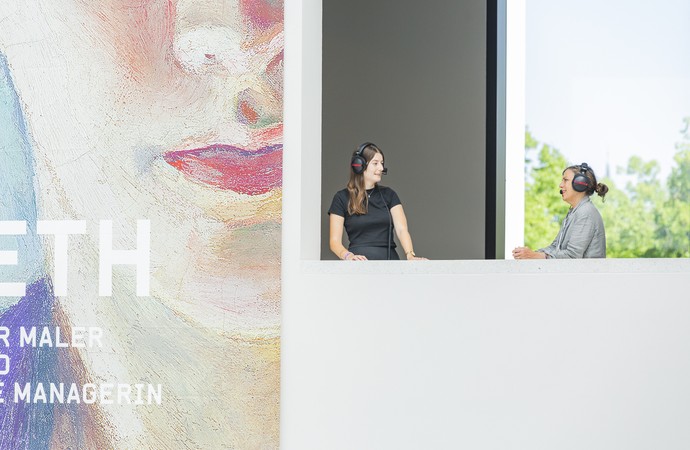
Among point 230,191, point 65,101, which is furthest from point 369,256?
point 65,101

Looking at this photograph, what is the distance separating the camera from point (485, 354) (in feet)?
9.84

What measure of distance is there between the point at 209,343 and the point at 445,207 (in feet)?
9.57

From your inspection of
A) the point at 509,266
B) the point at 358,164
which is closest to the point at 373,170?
the point at 358,164

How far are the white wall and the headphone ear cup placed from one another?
0.81 metres

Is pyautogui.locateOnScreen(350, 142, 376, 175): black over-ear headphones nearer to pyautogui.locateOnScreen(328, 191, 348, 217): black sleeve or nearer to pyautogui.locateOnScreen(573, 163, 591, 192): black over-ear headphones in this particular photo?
pyautogui.locateOnScreen(328, 191, 348, 217): black sleeve

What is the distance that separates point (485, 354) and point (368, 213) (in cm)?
114

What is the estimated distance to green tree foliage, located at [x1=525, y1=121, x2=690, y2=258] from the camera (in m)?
9.00

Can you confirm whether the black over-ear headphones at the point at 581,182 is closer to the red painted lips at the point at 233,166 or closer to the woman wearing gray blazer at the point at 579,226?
the woman wearing gray blazer at the point at 579,226

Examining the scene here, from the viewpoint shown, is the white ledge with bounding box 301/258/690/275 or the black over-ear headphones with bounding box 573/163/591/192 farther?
the black over-ear headphones with bounding box 573/163/591/192

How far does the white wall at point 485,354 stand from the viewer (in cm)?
293

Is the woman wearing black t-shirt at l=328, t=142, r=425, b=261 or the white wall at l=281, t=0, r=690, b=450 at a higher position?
the woman wearing black t-shirt at l=328, t=142, r=425, b=261

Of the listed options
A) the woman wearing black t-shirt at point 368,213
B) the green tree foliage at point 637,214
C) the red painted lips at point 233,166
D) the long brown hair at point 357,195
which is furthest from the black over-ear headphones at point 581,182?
the green tree foliage at point 637,214

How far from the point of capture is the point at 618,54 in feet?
26.8

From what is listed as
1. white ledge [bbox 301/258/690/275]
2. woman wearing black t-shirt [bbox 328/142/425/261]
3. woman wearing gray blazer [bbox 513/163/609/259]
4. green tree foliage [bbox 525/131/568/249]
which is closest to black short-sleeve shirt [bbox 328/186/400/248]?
woman wearing black t-shirt [bbox 328/142/425/261]
